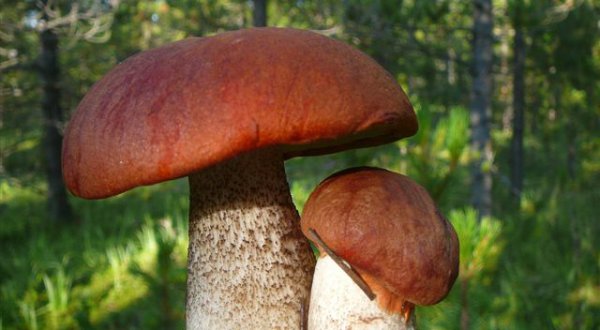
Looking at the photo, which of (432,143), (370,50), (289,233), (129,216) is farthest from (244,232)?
(129,216)

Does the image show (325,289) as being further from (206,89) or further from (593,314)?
(593,314)

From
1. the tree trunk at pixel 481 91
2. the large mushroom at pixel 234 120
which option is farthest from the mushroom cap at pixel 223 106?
the tree trunk at pixel 481 91

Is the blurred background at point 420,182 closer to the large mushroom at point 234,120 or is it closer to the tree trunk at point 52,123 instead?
the tree trunk at point 52,123

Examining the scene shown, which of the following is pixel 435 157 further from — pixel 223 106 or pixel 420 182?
pixel 223 106

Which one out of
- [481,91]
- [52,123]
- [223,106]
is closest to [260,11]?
[481,91]

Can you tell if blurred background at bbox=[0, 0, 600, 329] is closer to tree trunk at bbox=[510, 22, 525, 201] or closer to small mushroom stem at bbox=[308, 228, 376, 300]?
tree trunk at bbox=[510, 22, 525, 201]

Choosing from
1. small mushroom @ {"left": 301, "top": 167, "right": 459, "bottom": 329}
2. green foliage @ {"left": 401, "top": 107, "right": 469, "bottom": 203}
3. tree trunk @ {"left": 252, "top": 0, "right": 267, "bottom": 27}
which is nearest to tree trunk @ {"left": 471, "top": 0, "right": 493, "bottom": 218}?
tree trunk @ {"left": 252, "top": 0, "right": 267, "bottom": 27}
